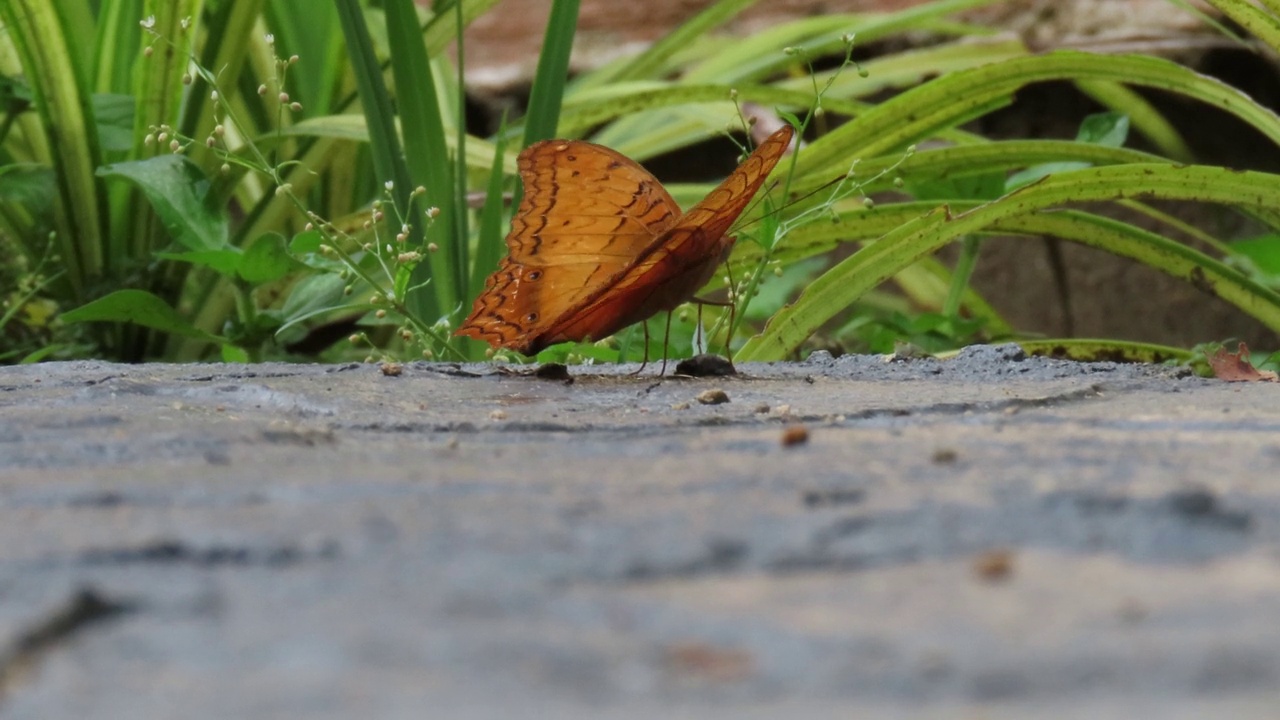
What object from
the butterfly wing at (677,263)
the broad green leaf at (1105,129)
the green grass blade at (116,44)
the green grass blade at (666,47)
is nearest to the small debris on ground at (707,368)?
the butterfly wing at (677,263)

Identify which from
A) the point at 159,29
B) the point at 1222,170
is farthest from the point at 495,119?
the point at 1222,170

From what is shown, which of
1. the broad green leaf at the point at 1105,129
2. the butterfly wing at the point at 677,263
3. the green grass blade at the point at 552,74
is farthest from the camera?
the broad green leaf at the point at 1105,129

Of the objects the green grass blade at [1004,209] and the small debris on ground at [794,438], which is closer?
the small debris on ground at [794,438]

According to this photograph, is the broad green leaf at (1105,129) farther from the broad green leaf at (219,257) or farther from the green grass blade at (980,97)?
the broad green leaf at (219,257)

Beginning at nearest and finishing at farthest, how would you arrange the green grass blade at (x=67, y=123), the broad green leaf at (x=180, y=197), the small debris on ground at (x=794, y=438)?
the small debris on ground at (x=794, y=438), the broad green leaf at (x=180, y=197), the green grass blade at (x=67, y=123)

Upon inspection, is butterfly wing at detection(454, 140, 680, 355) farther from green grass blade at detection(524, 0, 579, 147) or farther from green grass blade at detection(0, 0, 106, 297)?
green grass blade at detection(0, 0, 106, 297)
